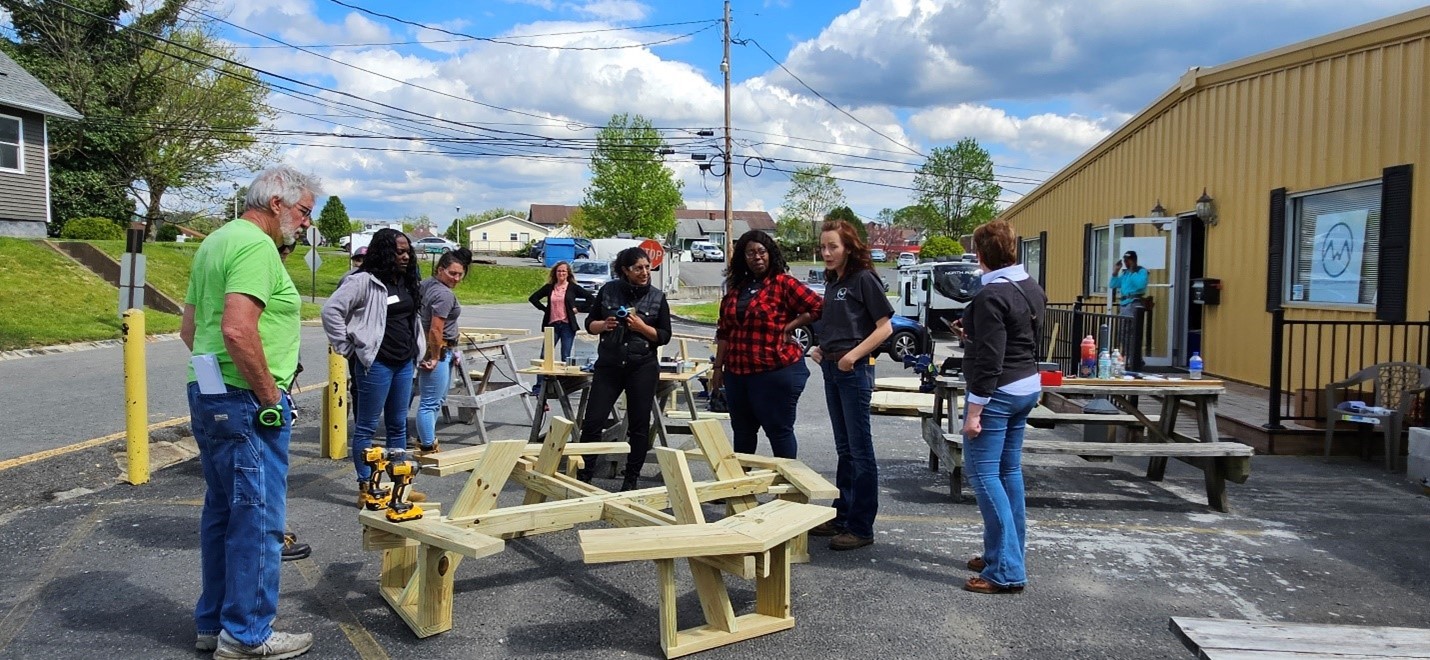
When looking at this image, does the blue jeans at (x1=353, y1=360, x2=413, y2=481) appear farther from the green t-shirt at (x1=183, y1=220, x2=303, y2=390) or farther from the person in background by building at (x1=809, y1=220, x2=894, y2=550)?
the person in background by building at (x1=809, y1=220, x2=894, y2=550)

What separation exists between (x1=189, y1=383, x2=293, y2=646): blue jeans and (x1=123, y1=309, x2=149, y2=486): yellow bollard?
10.8 ft

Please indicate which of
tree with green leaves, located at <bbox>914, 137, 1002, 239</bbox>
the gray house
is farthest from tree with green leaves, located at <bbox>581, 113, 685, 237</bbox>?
the gray house

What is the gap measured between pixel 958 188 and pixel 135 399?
69589mm

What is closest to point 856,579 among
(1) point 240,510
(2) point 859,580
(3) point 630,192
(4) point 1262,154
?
(2) point 859,580

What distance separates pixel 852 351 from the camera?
4734mm

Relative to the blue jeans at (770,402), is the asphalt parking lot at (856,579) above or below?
below

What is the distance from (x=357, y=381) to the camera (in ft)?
18.6

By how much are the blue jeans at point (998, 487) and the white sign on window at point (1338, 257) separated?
6349 mm

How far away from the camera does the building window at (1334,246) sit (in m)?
8.62

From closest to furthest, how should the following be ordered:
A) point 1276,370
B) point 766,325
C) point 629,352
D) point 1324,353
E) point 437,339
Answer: point 766,325 < point 629,352 < point 437,339 < point 1276,370 < point 1324,353

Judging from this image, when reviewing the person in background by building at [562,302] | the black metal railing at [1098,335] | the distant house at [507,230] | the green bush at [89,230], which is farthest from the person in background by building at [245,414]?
the distant house at [507,230]

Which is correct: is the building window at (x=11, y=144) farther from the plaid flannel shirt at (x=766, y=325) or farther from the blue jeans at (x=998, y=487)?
the blue jeans at (x=998, y=487)

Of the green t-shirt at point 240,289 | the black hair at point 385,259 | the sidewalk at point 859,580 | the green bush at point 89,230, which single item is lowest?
the sidewalk at point 859,580

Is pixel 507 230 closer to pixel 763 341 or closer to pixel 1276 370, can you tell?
pixel 1276 370
